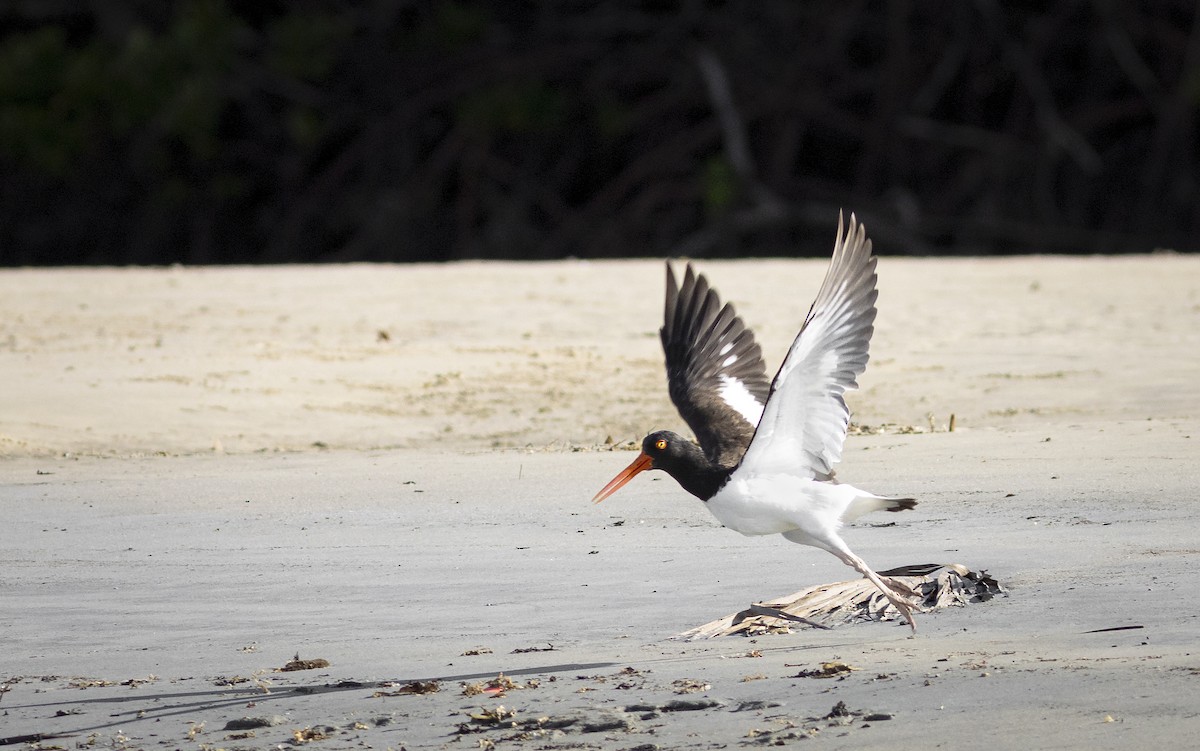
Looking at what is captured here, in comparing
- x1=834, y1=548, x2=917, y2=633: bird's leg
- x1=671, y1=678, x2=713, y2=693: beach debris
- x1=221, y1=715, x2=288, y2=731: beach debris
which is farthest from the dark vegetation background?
x1=221, y1=715, x2=288, y2=731: beach debris

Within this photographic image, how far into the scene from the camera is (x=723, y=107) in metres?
18.7

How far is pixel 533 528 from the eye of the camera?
5.89 m

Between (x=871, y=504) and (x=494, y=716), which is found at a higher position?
(x=871, y=504)

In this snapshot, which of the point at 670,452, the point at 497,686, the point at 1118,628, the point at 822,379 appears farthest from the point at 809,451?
the point at 497,686

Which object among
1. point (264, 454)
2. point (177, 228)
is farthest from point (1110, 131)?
point (264, 454)

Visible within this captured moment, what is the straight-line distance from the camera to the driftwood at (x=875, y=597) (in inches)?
182

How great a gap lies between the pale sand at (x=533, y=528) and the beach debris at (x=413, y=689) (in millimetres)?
38

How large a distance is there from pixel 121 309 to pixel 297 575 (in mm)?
6467

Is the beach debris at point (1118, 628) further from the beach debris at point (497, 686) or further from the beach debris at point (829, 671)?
the beach debris at point (497, 686)

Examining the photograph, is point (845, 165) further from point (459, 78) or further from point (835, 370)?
point (835, 370)

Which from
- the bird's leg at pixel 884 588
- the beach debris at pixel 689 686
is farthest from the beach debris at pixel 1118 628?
the beach debris at pixel 689 686

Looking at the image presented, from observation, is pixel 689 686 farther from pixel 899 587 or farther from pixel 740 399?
pixel 740 399

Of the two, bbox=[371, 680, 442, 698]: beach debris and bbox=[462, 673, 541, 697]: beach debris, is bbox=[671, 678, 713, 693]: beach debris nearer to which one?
bbox=[462, 673, 541, 697]: beach debris

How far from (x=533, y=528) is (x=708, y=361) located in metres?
0.84
